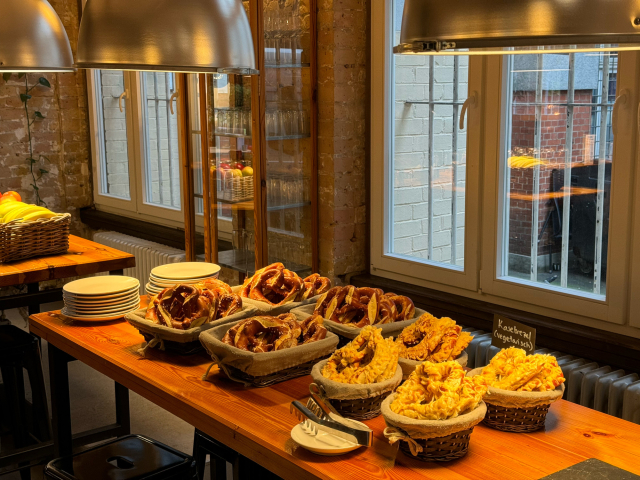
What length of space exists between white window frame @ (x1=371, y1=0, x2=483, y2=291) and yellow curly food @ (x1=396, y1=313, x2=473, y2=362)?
4.97 ft

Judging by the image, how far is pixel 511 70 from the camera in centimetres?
305

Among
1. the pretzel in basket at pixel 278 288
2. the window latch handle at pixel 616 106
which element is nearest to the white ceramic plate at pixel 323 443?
the pretzel in basket at pixel 278 288

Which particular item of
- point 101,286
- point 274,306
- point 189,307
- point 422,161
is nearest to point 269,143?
point 422,161

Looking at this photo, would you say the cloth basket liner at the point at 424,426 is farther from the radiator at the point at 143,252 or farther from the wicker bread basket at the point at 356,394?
the radiator at the point at 143,252

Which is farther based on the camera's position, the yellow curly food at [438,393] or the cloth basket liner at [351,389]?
the cloth basket liner at [351,389]

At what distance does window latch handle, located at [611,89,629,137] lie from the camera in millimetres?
2631

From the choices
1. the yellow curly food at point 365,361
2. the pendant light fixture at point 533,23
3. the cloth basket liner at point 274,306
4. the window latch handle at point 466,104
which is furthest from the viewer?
the window latch handle at point 466,104

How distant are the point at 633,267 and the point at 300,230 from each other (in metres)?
1.71

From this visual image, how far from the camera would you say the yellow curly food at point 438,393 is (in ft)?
4.56

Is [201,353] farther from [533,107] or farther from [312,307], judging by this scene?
[533,107]

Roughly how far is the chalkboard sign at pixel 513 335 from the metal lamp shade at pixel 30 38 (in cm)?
156

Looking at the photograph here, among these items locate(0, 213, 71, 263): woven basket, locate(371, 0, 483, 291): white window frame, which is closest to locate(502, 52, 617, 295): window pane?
locate(371, 0, 483, 291): white window frame

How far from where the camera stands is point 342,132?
12.1 feet

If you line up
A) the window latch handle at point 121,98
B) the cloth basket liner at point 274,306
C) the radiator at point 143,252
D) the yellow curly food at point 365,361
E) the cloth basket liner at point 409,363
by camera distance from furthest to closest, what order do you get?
1. the window latch handle at point 121,98
2. the radiator at point 143,252
3. the cloth basket liner at point 274,306
4. the cloth basket liner at point 409,363
5. the yellow curly food at point 365,361
